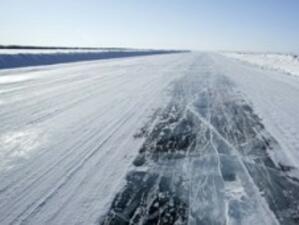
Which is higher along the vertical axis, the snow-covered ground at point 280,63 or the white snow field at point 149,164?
the white snow field at point 149,164

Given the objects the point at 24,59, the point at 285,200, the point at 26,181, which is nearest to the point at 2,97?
the point at 26,181

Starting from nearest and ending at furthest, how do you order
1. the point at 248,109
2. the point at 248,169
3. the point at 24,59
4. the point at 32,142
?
the point at 248,169 < the point at 32,142 < the point at 248,109 < the point at 24,59

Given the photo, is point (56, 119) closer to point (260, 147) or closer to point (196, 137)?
point (196, 137)

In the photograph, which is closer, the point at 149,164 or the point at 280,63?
the point at 149,164

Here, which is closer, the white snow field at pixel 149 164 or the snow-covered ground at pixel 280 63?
the white snow field at pixel 149 164

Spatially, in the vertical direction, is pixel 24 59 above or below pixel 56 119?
below

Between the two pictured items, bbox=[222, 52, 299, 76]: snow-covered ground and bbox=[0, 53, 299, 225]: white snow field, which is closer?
bbox=[0, 53, 299, 225]: white snow field

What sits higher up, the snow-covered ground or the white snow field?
the white snow field

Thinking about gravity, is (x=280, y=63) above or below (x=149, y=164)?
below
